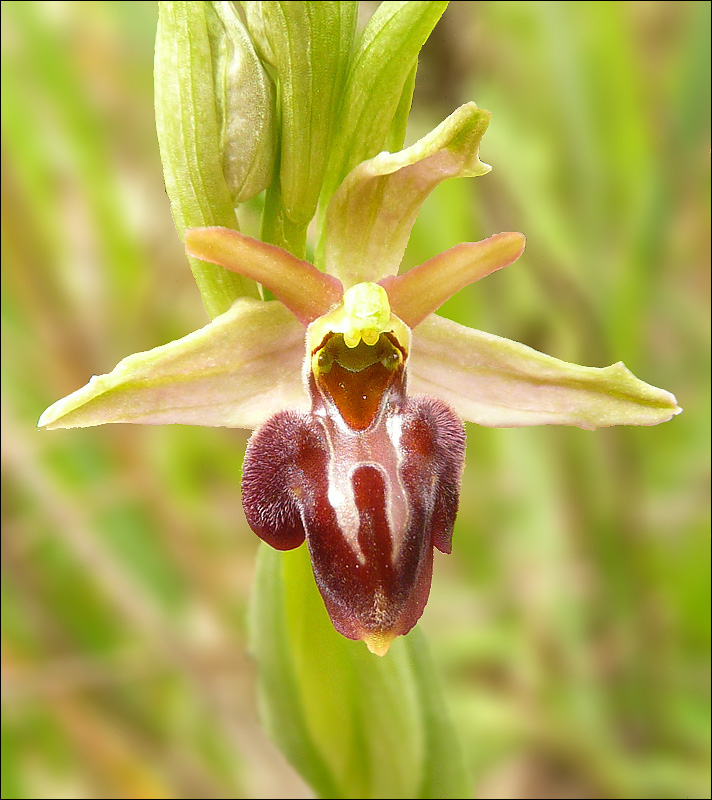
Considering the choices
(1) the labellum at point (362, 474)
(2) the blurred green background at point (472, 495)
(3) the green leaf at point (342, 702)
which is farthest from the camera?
(2) the blurred green background at point (472, 495)

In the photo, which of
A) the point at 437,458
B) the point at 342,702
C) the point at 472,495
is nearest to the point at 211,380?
the point at 437,458

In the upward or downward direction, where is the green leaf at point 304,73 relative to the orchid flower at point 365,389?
upward

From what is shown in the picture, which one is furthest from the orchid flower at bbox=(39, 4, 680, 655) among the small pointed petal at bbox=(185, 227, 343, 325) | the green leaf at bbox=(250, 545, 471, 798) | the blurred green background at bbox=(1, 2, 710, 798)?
the blurred green background at bbox=(1, 2, 710, 798)

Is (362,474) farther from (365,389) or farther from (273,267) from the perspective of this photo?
(273,267)

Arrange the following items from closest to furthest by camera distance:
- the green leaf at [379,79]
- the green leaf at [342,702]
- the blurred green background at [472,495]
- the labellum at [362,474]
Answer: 1. the labellum at [362,474]
2. the green leaf at [379,79]
3. the green leaf at [342,702]
4. the blurred green background at [472,495]

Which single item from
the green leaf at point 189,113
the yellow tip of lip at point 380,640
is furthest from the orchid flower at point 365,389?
the green leaf at point 189,113

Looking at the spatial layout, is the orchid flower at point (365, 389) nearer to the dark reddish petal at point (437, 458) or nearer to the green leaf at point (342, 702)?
the dark reddish petal at point (437, 458)

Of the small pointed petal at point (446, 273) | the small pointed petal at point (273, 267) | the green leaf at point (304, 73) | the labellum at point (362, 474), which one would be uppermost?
the green leaf at point (304, 73)
